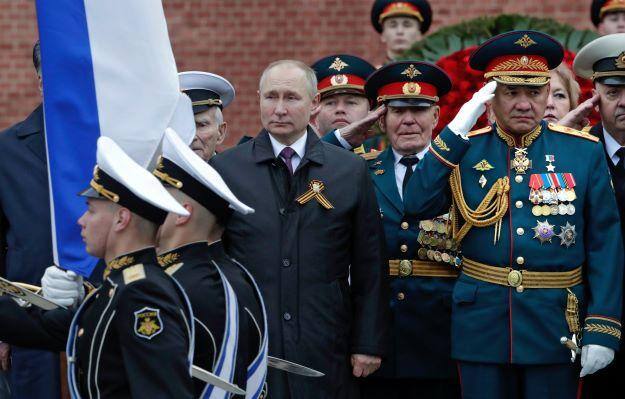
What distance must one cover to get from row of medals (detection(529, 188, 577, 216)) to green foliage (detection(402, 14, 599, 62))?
204 centimetres

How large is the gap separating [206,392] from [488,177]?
2040 mm

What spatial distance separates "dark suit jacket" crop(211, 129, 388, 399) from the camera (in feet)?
17.8

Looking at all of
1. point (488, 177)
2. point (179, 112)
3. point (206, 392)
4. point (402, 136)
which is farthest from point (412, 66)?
point (206, 392)

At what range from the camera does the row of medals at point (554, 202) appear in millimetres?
5469

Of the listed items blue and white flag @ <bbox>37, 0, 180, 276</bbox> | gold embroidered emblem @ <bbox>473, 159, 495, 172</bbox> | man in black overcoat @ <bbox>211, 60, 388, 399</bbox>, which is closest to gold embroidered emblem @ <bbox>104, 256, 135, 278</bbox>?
blue and white flag @ <bbox>37, 0, 180, 276</bbox>

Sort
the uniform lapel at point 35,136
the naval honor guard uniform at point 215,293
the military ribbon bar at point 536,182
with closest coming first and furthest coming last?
the naval honor guard uniform at point 215,293 → the military ribbon bar at point 536,182 → the uniform lapel at point 35,136

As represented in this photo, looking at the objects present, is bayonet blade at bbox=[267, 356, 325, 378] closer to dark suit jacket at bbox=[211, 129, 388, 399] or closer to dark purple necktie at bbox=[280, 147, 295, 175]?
dark suit jacket at bbox=[211, 129, 388, 399]

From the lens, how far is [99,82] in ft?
16.8

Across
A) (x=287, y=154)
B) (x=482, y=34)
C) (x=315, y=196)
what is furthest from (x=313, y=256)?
(x=482, y=34)

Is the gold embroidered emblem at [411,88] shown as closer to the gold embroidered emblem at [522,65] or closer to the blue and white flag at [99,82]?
the gold embroidered emblem at [522,65]

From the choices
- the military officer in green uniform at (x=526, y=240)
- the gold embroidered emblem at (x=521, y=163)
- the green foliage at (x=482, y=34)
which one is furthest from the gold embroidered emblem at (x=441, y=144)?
the green foliage at (x=482, y=34)

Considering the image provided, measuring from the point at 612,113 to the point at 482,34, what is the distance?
1.71m

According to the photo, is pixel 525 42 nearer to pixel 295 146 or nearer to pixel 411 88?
pixel 411 88

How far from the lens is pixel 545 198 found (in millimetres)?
5484
